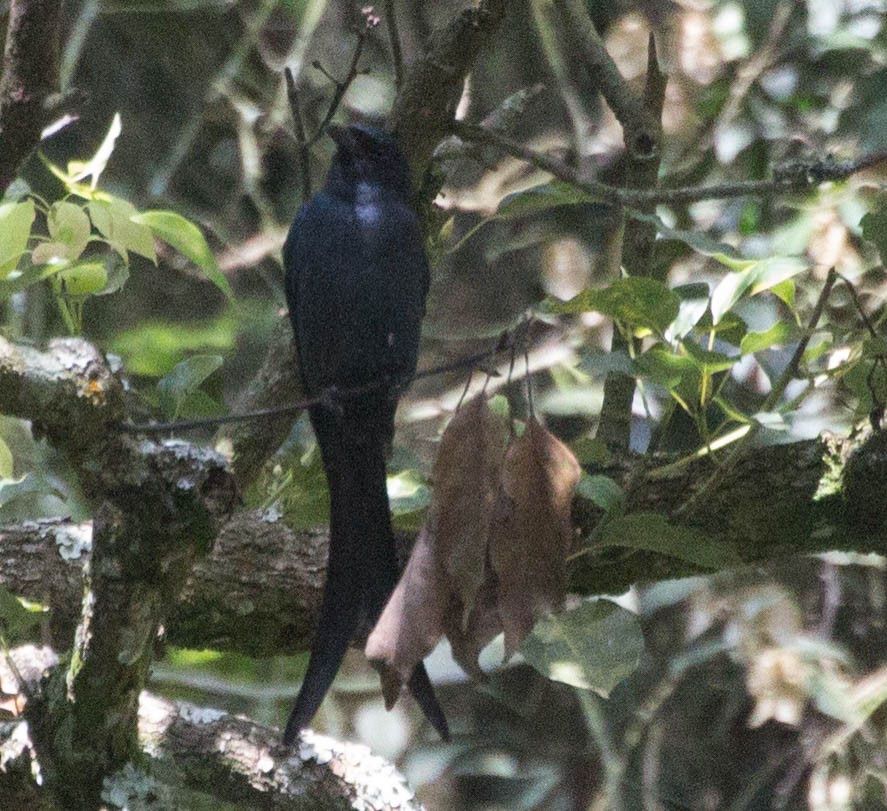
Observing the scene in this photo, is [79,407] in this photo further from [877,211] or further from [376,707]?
[376,707]

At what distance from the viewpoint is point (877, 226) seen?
5.86 ft

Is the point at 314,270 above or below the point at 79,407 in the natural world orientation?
below

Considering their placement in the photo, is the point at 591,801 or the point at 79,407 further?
the point at 591,801

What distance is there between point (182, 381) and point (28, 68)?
0.49 metres

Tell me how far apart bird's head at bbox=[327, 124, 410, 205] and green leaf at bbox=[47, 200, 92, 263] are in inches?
26.4

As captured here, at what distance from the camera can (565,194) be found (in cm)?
196

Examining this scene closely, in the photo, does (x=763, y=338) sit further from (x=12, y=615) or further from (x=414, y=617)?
(x=12, y=615)

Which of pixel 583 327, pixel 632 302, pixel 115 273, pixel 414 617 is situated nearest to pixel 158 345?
pixel 115 273

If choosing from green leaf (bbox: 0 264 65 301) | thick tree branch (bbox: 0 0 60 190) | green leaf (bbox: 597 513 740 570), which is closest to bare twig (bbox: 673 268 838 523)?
green leaf (bbox: 597 513 740 570)

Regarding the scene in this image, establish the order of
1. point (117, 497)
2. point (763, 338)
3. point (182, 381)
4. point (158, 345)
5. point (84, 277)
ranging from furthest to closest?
point (158, 345) < point (182, 381) < point (84, 277) < point (763, 338) < point (117, 497)

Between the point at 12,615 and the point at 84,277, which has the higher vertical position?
the point at 84,277

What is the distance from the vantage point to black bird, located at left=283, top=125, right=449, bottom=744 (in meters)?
2.17

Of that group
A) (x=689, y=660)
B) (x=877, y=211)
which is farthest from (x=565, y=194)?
(x=689, y=660)

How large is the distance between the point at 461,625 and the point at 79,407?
479 millimetres
